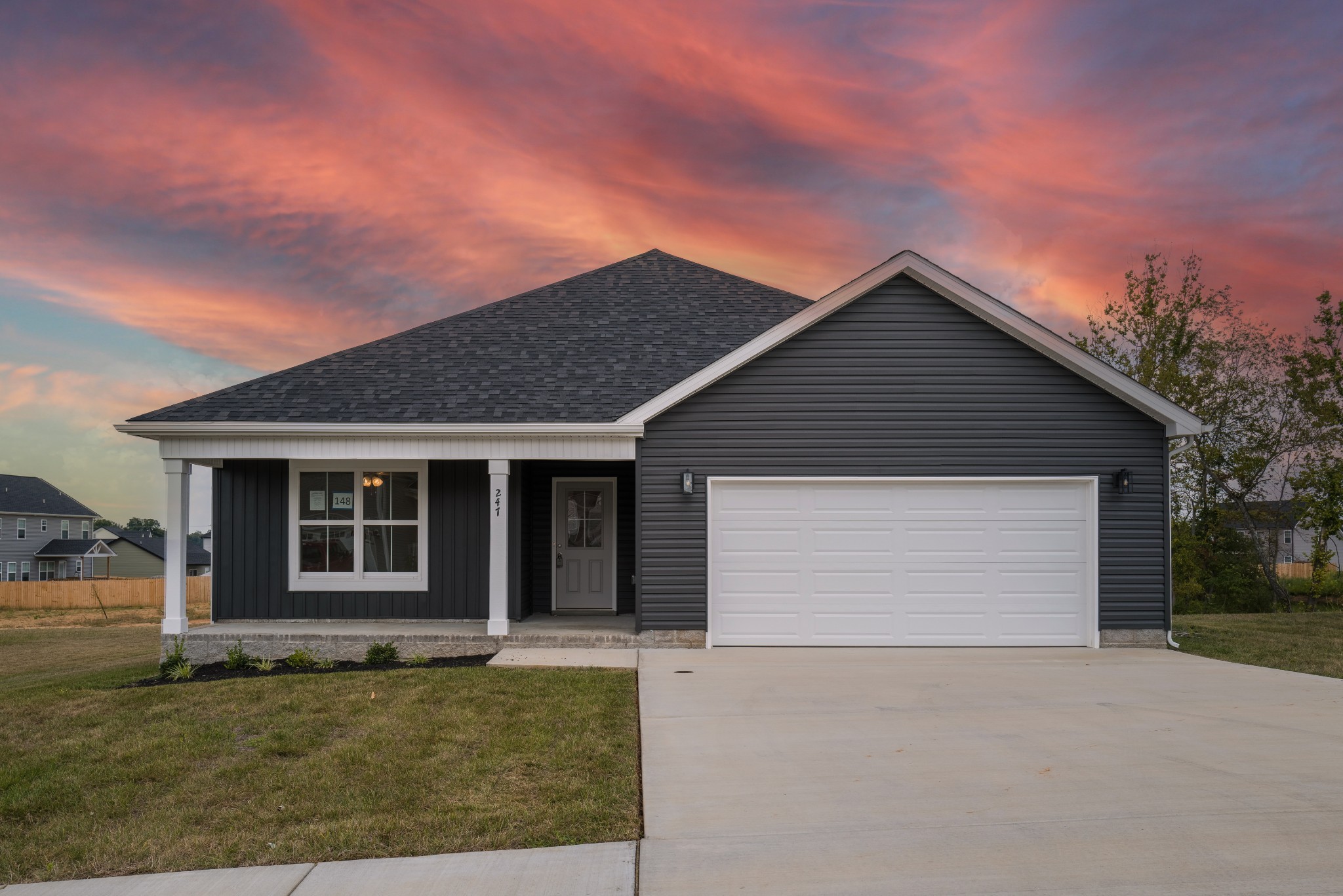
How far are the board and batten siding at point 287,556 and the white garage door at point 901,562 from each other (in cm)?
356

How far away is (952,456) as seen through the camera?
10414 millimetres

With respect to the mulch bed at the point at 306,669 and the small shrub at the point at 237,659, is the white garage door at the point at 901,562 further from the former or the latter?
the small shrub at the point at 237,659

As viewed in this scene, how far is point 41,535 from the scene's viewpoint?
49812 mm

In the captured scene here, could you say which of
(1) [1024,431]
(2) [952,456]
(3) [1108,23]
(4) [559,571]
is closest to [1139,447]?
(1) [1024,431]

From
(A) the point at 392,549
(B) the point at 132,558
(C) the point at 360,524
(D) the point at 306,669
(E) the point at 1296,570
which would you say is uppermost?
(C) the point at 360,524

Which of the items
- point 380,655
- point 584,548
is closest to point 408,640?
point 380,655

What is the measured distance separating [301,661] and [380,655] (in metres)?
0.92

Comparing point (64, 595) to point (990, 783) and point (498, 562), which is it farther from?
point (990, 783)

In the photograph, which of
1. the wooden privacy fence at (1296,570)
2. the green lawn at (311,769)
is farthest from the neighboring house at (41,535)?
the wooden privacy fence at (1296,570)

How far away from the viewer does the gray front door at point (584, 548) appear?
12617mm

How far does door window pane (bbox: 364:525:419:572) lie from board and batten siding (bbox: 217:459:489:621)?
24 cm

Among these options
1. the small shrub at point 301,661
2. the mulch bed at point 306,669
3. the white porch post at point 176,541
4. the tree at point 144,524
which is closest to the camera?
the mulch bed at point 306,669

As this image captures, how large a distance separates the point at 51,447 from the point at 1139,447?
22.5 metres

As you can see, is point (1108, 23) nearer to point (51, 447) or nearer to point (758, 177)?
point (758, 177)
